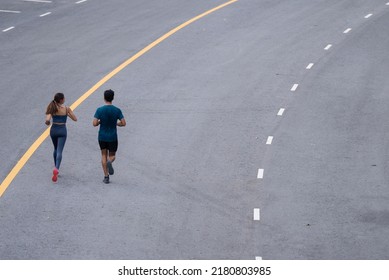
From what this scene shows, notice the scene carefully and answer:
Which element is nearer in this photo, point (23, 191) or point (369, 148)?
point (23, 191)

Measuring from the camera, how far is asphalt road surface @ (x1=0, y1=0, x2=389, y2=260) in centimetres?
1717

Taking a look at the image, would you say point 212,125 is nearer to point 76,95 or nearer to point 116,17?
point 76,95

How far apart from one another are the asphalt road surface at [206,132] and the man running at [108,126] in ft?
1.82

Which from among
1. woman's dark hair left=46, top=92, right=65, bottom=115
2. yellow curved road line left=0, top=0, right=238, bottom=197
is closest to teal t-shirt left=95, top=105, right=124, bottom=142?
woman's dark hair left=46, top=92, right=65, bottom=115

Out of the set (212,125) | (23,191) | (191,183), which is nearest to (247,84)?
(212,125)

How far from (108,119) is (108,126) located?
0.16 metres

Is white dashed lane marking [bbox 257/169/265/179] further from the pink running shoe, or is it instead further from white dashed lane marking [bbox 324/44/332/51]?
white dashed lane marking [bbox 324/44/332/51]

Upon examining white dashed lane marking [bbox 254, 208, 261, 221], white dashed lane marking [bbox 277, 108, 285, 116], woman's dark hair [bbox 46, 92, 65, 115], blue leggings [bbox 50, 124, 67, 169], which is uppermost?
Result: woman's dark hair [bbox 46, 92, 65, 115]

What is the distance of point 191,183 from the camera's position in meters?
19.6

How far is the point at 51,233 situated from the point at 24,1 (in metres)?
21.2

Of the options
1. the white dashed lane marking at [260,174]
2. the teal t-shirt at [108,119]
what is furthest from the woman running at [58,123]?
the white dashed lane marking at [260,174]

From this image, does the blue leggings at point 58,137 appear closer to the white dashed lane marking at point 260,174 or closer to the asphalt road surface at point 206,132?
the asphalt road surface at point 206,132

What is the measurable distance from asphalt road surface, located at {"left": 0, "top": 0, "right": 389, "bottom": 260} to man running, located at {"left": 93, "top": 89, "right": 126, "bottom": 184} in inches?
21.8

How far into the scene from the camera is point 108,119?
62.3 ft
